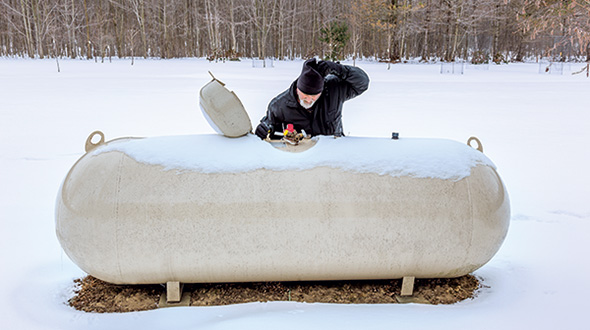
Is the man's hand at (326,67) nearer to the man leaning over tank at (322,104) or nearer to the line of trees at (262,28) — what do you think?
the man leaning over tank at (322,104)

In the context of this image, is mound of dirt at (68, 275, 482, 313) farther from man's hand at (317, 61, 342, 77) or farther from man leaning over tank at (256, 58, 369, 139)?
man's hand at (317, 61, 342, 77)

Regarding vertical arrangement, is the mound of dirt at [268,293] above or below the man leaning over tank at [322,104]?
below

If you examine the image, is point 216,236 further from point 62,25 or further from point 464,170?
point 62,25

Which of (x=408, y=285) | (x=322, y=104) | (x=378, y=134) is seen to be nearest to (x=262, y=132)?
(x=322, y=104)

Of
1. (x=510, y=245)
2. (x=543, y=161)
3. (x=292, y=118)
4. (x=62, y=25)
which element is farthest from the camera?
(x=62, y=25)

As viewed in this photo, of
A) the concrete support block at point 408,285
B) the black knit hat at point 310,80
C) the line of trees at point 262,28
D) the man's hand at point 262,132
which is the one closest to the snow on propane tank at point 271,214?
the concrete support block at point 408,285

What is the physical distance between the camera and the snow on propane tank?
6.72 ft

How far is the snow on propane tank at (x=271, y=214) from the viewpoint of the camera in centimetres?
205

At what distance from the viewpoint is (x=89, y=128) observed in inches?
268

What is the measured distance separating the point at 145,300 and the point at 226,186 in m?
0.78

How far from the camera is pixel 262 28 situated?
29578 mm

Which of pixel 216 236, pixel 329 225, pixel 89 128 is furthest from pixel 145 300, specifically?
pixel 89 128

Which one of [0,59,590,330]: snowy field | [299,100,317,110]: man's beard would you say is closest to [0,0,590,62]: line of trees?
[0,59,590,330]: snowy field

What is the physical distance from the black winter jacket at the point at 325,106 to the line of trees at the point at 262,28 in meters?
20.6
